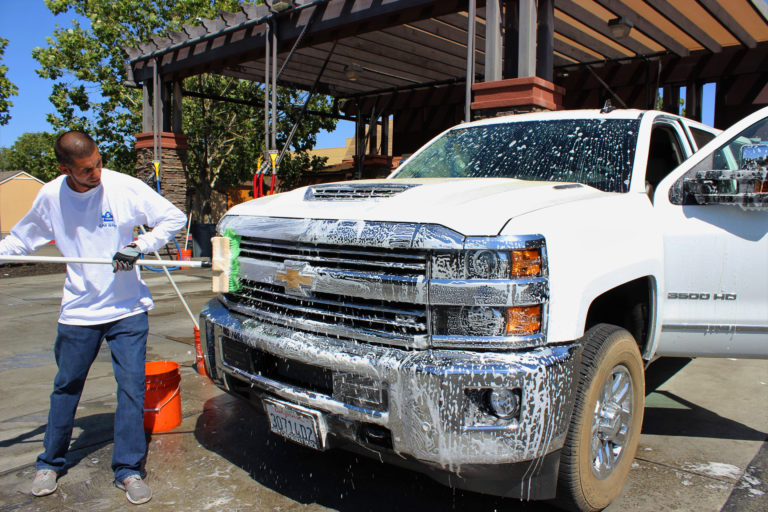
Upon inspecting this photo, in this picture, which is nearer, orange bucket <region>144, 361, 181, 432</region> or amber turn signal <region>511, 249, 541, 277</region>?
amber turn signal <region>511, 249, 541, 277</region>

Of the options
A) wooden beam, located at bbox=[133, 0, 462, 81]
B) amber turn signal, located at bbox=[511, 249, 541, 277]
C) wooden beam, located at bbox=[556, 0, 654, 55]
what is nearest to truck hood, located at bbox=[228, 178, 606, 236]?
amber turn signal, located at bbox=[511, 249, 541, 277]

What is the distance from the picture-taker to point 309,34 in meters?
9.71

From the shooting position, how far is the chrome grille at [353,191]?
117 inches

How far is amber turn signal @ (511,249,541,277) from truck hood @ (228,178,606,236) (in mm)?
129

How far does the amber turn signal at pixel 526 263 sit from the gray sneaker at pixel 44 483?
2.60 metres

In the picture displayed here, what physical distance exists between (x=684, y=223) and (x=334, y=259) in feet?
6.32

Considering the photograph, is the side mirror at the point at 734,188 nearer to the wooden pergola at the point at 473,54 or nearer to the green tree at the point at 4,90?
the wooden pergola at the point at 473,54

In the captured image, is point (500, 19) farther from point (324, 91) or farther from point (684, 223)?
point (324, 91)

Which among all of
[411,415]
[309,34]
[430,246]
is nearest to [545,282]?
[430,246]

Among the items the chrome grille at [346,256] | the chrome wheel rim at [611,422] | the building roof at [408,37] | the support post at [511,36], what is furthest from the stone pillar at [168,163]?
the chrome wheel rim at [611,422]

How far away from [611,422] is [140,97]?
2493cm

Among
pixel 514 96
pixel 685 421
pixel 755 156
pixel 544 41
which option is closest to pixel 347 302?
pixel 755 156

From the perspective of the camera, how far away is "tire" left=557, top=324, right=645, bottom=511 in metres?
2.54

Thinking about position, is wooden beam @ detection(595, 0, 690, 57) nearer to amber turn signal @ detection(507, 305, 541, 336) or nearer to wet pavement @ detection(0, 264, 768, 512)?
wet pavement @ detection(0, 264, 768, 512)
